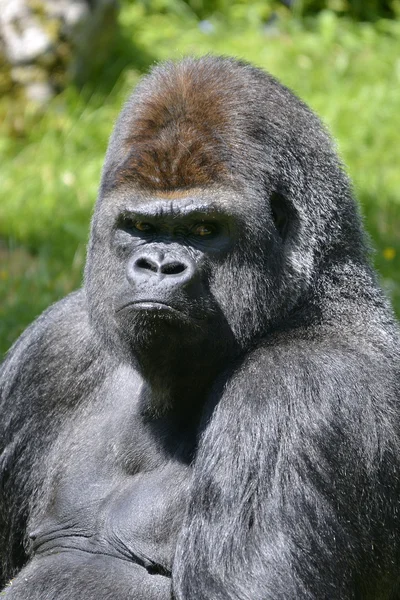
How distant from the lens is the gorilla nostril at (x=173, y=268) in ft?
11.6

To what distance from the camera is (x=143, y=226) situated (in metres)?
3.74

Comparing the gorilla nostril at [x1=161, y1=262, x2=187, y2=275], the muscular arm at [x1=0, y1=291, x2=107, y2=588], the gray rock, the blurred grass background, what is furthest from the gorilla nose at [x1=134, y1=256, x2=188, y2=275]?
the gray rock

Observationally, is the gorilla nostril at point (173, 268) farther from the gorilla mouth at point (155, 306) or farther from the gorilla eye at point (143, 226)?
the gorilla eye at point (143, 226)

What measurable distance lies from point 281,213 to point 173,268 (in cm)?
48

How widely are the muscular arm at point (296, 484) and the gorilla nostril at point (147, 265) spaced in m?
0.45

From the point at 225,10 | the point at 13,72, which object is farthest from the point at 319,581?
the point at 225,10

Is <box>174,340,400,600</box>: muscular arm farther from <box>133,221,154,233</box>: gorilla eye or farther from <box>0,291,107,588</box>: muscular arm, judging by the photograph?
<box>0,291,107,588</box>: muscular arm

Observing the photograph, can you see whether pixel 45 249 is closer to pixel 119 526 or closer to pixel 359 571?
pixel 119 526

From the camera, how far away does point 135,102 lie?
395 cm

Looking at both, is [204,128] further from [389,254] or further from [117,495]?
[389,254]

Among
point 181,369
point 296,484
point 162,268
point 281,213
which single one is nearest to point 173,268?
point 162,268

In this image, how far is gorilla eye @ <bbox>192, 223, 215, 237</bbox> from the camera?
3670 millimetres

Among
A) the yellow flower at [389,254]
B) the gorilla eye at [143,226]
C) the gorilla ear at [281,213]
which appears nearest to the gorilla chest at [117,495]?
the gorilla eye at [143,226]

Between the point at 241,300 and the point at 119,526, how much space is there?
901 millimetres
